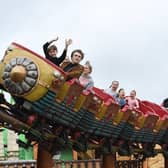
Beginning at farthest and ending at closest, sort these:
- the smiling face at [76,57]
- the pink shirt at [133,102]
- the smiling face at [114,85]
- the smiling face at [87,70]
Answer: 1. the pink shirt at [133,102]
2. the smiling face at [114,85]
3. the smiling face at [87,70]
4. the smiling face at [76,57]

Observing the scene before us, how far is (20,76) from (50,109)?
47 cm

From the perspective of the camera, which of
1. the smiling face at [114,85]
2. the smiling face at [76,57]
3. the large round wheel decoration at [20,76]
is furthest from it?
the smiling face at [114,85]

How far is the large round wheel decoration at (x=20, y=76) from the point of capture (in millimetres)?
4527

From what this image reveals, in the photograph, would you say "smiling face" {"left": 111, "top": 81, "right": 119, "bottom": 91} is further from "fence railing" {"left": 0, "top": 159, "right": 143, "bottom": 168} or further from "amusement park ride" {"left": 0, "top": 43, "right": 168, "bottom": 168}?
"fence railing" {"left": 0, "top": 159, "right": 143, "bottom": 168}

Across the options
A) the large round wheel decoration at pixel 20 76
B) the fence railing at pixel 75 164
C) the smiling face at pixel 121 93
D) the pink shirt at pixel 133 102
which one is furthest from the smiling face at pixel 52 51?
the pink shirt at pixel 133 102

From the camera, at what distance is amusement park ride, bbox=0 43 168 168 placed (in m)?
4.61

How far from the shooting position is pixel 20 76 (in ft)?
14.8

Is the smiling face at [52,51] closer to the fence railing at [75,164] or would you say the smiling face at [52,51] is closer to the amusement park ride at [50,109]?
the amusement park ride at [50,109]

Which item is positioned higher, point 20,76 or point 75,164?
point 20,76

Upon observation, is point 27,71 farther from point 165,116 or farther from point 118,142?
point 165,116

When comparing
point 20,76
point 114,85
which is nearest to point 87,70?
point 114,85

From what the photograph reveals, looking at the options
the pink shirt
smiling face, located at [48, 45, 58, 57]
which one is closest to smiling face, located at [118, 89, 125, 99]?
the pink shirt

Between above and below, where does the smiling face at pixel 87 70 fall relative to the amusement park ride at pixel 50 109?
above

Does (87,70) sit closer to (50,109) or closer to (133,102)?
(50,109)
